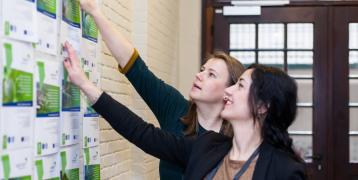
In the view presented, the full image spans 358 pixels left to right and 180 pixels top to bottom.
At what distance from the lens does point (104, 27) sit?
6.86 feet

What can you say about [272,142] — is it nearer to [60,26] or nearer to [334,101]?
[60,26]

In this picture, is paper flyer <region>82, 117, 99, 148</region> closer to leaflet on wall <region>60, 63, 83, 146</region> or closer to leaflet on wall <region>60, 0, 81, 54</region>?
leaflet on wall <region>60, 63, 83, 146</region>

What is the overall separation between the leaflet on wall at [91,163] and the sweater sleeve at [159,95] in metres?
0.32

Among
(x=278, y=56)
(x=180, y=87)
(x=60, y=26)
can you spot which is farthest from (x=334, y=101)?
(x=60, y=26)

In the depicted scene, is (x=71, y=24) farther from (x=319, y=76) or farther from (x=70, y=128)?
(x=319, y=76)

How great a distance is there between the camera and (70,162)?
6.63 ft

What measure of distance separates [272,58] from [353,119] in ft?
3.03

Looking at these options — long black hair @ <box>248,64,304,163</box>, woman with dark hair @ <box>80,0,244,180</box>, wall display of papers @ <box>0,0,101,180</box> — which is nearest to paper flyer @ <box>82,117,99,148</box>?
wall display of papers @ <box>0,0,101,180</box>

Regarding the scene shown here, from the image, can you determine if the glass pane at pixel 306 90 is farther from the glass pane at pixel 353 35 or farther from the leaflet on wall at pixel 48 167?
the leaflet on wall at pixel 48 167

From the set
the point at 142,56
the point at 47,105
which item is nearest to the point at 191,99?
the point at 47,105

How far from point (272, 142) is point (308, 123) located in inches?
126

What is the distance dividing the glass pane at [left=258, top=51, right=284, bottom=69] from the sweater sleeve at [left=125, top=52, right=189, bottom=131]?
106 inches

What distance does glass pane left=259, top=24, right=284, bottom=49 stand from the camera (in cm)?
502

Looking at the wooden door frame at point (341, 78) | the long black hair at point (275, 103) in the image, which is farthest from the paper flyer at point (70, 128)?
the wooden door frame at point (341, 78)
